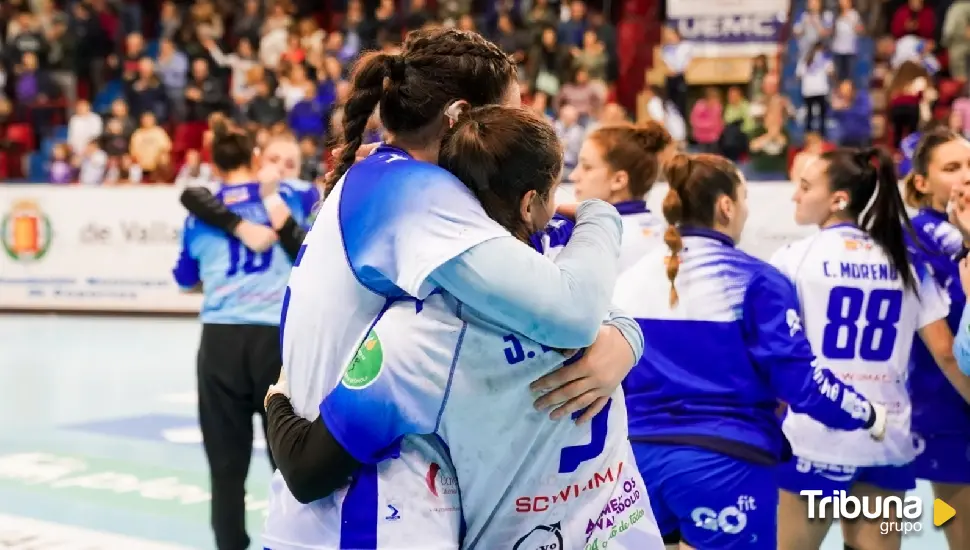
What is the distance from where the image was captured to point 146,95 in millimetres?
18016

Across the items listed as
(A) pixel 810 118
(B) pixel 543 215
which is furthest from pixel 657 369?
(A) pixel 810 118

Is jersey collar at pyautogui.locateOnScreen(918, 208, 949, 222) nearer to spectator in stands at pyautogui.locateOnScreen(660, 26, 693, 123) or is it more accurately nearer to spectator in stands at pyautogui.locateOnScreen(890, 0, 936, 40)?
spectator in stands at pyautogui.locateOnScreen(660, 26, 693, 123)

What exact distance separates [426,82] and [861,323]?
2.22 m

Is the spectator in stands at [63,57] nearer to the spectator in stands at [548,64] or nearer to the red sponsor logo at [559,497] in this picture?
the spectator in stands at [548,64]

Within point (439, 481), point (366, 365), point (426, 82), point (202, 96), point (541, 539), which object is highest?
point (426, 82)

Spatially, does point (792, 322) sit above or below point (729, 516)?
above

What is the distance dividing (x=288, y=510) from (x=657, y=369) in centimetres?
144

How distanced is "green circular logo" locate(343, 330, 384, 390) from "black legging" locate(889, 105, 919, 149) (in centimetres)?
1301

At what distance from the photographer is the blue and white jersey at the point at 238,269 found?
4.65 m

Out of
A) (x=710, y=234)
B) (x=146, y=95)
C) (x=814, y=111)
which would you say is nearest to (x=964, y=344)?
(x=710, y=234)

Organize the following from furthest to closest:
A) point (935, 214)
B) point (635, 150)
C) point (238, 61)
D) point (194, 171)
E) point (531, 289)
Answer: point (238, 61), point (194, 171), point (935, 214), point (635, 150), point (531, 289)

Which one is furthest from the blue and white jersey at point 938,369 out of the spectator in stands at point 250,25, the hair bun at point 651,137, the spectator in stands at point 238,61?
the spectator in stands at point 250,25

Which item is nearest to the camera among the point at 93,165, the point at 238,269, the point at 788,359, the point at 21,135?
the point at 788,359

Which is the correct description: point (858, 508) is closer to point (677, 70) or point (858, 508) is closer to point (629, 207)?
point (629, 207)
